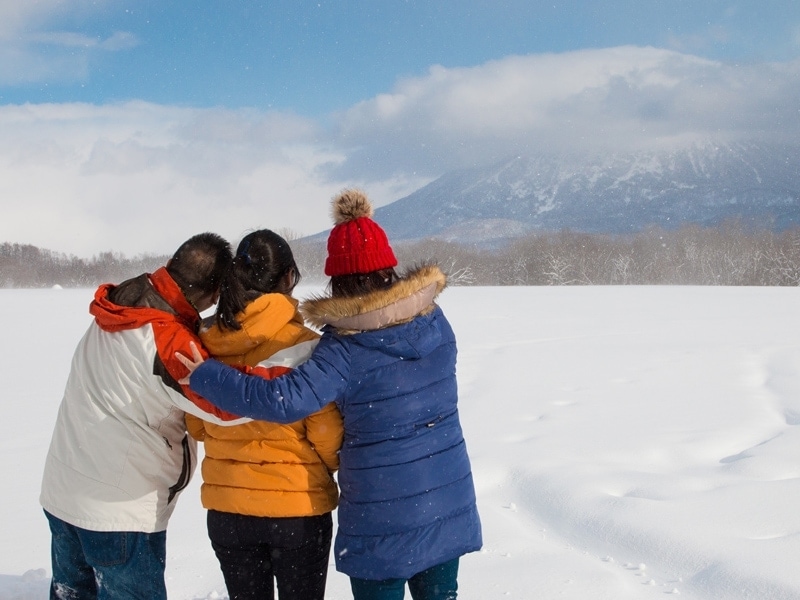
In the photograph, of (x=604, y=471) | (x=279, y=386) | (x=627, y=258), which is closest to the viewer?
(x=279, y=386)

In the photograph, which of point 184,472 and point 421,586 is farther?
point 184,472

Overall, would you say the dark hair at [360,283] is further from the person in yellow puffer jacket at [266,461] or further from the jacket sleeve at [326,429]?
the jacket sleeve at [326,429]

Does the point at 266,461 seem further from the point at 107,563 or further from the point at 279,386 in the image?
the point at 107,563

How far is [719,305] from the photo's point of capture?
16.5 metres

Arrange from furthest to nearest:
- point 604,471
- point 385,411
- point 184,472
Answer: point 604,471
point 184,472
point 385,411

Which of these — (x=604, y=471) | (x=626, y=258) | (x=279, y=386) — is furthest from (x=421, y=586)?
(x=626, y=258)

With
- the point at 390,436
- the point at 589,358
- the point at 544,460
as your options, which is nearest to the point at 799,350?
the point at 589,358

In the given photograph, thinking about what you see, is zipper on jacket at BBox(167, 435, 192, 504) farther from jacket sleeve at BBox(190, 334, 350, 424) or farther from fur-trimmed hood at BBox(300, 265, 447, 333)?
fur-trimmed hood at BBox(300, 265, 447, 333)

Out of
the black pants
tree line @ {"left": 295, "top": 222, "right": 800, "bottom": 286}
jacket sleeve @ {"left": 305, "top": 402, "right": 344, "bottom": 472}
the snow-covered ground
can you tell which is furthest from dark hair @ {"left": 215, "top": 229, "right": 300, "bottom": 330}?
tree line @ {"left": 295, "top": 222, "right": 800, "bottom": 286}

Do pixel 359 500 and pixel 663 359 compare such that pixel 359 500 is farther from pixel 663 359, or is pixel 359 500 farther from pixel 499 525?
pixel 663 359

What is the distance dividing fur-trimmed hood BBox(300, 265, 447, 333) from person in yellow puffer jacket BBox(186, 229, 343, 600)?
0.39 ft

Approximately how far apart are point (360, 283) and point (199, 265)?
0.48 meters

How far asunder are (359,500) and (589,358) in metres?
7.99

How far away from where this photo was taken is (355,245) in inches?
76.7
